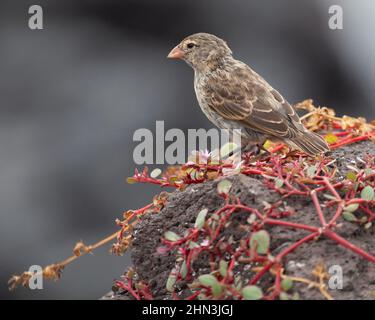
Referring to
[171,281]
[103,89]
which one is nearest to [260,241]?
[171,281]

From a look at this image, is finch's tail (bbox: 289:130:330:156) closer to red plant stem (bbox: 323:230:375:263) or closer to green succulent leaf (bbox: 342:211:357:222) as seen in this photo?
green succulent leaf (bbox: 342:211:357:222)

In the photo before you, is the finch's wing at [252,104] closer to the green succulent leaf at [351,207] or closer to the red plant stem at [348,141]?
the red plant stem at [348,141]

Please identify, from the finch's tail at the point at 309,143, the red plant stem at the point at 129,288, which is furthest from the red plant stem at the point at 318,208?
the finch's tail at the point at 309,143

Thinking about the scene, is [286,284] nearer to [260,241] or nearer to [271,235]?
[260,241]

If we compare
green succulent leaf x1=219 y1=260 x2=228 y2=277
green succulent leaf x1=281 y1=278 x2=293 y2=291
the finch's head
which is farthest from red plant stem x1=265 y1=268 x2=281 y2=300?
the finch's head

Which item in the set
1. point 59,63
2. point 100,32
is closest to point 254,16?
point 100,32
